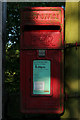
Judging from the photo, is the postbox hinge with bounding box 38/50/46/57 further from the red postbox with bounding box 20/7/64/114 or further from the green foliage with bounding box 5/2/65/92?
the green foliage with bounding box 5/2/65/92

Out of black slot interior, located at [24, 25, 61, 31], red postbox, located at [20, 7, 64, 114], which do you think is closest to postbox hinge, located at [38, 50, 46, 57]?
red postbox, located at [20, 7, 64, 114]

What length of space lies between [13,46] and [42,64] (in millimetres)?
1799

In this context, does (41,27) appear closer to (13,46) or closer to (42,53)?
(42,53)

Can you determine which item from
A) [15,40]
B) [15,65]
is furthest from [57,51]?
[15,40]

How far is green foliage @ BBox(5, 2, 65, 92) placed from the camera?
10.7 feet

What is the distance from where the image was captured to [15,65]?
131 inches

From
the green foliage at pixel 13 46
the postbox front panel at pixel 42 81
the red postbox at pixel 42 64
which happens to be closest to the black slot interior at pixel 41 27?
the red postbox at pixel 42 64

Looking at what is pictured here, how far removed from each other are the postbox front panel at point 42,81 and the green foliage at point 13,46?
4.68 ft

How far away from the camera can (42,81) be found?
1.89 metres

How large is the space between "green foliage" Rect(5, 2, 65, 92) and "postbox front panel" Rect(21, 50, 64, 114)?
4.68ft

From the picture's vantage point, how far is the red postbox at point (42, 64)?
1.88 metres

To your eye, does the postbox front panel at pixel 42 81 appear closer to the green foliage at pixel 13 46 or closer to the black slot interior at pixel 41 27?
the black slot interior at pixel 41 27

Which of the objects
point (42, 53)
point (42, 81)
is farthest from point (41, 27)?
point (42, 81)

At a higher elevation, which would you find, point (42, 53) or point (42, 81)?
point (42, 53)
